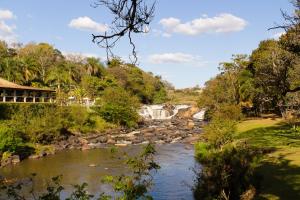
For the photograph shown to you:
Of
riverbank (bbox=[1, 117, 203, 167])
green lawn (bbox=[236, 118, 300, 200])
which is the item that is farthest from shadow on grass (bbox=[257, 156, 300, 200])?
riverbank (bbox=[1, 117, 203, 167])

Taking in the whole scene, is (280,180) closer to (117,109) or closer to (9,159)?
(9,159)

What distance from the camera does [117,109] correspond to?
7144 centimetres

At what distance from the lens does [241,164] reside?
19859 mm

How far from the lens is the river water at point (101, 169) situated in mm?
28312

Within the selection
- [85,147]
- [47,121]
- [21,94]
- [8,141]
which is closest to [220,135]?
[85,147]

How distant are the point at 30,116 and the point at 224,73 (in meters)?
39.9

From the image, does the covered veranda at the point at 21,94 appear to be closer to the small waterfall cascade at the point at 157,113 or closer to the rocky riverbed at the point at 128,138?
the rocky riverbed at the point at 128,138

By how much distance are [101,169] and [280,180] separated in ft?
62.2

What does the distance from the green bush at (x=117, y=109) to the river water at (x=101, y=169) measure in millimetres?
23050

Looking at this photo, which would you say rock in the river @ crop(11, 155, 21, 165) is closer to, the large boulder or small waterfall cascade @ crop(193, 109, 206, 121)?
small waterfall cascade @ crop(193, 109, 206, 121)

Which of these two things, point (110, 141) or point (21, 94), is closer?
point (110, 141)

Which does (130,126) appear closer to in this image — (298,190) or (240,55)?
(240,55)

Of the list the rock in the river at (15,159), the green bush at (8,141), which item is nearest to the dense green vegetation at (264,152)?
the rock in the river at (15,159)

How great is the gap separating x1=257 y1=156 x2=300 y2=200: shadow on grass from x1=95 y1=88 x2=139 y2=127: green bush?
156ft
